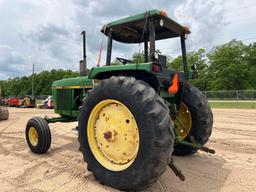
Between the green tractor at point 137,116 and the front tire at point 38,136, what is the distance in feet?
0.06

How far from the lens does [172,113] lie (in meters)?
4.61

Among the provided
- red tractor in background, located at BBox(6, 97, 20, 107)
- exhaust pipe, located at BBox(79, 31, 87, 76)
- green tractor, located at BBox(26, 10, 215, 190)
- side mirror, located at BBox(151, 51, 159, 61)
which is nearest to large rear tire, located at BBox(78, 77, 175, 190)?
green tractor, located at BBox(26, 10, 215, 190)

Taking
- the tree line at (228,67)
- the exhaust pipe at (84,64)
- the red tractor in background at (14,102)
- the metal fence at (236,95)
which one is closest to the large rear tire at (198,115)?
the exhaust pipe at (84,64)

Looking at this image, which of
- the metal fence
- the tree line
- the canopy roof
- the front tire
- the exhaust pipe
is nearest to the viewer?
the canopy roof

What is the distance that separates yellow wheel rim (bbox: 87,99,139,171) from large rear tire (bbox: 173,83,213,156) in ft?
5.61

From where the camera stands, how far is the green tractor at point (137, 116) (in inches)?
122

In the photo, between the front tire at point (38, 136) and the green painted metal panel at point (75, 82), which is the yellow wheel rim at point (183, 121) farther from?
the front tire at point (38, 136)

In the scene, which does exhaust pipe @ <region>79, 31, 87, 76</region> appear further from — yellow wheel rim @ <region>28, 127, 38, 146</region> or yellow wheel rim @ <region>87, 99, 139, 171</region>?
yellow wheel rim @ <region>87, 99, 139, 171</region>

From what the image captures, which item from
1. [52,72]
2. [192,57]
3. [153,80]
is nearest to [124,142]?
[153,80]

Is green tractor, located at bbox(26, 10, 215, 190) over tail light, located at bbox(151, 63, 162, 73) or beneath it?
beneath

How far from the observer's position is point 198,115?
15.4ft

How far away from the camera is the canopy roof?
3.98m

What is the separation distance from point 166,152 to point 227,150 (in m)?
3.15

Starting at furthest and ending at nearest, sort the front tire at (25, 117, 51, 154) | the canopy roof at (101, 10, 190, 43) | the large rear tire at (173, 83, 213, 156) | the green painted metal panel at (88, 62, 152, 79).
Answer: the front tire at (25, 117, 51, 154) < the large rear tire at (173, 83, 213, 156) < the canopy roof at (101, 10, 190, 43) < the green painted metal panel at (88, 62, 152, 79)
